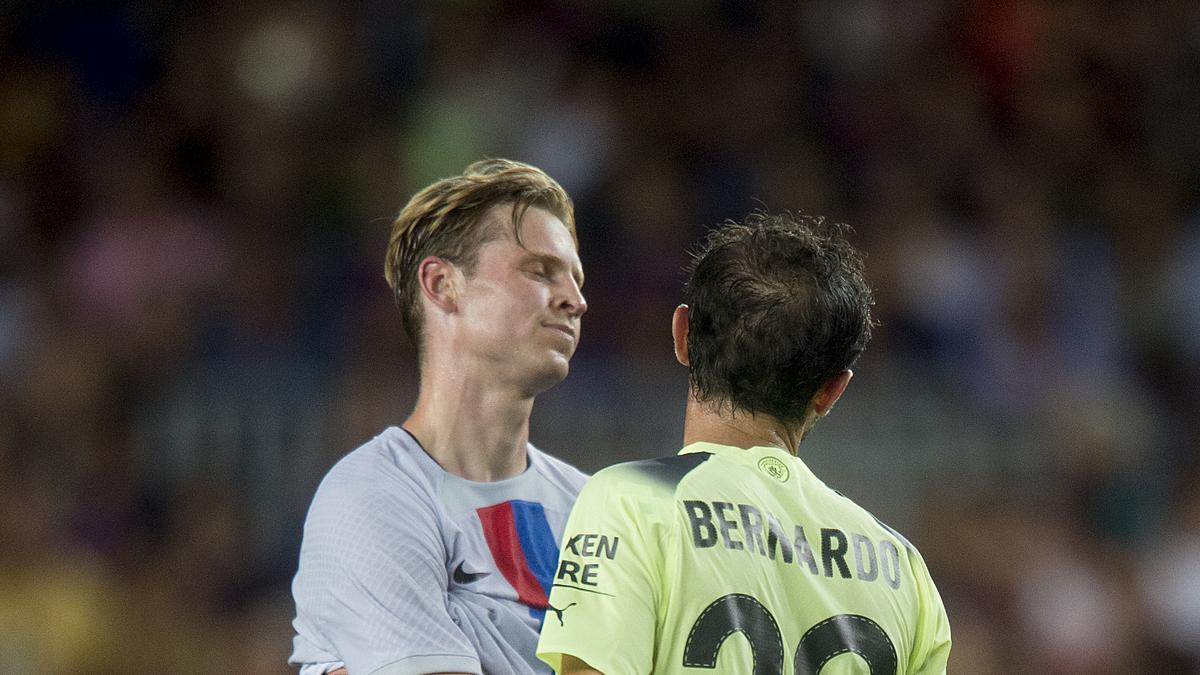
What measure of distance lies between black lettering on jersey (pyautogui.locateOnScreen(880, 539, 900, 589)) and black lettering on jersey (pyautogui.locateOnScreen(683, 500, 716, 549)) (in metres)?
0.34

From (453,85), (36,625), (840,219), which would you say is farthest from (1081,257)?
(36,625)

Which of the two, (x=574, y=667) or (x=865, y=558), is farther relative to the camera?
(x=865, y=558)

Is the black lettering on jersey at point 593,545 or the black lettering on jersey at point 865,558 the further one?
the black lettering on jersey at point 865,558

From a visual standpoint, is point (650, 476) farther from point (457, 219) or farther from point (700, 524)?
point (457, 219)

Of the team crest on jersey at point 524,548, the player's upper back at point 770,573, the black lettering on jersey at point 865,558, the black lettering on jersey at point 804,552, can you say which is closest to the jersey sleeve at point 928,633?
the player's upper back at point 770,573

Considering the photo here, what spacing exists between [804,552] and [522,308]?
98 cm

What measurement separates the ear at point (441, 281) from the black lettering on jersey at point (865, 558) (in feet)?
3.59

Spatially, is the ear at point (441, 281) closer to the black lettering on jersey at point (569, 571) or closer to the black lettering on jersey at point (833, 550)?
the black lettering on jersey at point (569, 571)

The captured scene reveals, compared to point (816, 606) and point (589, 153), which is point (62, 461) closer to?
point (589, 153)

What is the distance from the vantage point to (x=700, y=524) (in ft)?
7.75

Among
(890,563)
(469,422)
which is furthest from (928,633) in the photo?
(469,422)

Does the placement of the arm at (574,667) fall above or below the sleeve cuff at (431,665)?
above

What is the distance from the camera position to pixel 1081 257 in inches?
297

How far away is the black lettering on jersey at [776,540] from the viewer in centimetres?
242
